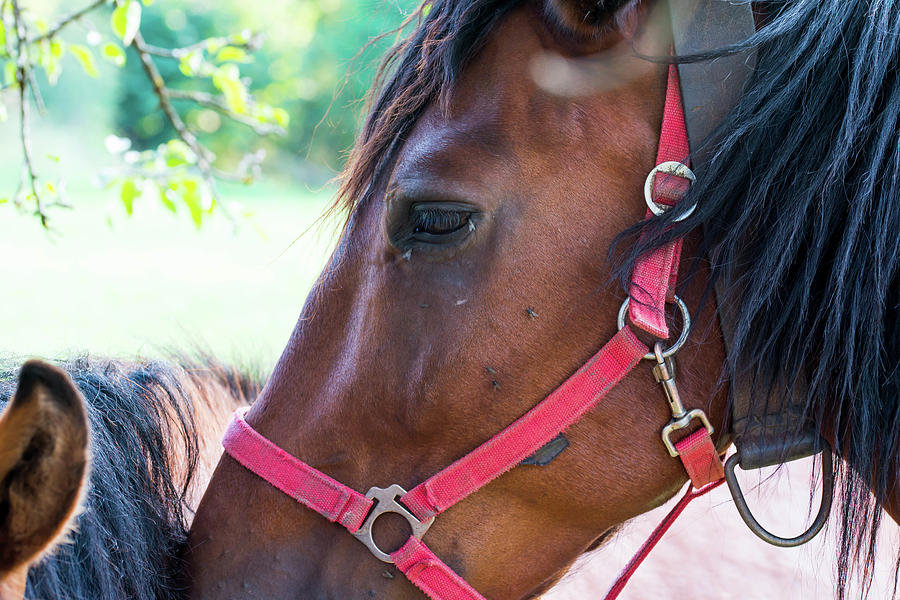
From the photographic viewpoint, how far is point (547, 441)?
50.4 inches

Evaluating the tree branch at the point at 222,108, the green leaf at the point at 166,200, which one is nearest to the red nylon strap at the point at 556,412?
the green leaf at the point at 166,200

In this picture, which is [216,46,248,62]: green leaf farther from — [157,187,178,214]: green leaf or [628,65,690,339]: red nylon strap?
[628,65,690,339]: red nylon strap

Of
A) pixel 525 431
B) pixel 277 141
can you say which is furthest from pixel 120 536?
pixel 277 141

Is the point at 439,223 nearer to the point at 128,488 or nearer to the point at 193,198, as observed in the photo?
the point at 128,488

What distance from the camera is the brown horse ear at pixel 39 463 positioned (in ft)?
2.45

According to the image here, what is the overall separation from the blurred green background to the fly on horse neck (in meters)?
0.38

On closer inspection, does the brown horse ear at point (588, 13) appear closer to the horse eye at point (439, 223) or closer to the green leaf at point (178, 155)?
the horse eye at point (439, 223)

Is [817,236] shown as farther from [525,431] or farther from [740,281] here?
[525,431]

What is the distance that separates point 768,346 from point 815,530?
0.32 metres

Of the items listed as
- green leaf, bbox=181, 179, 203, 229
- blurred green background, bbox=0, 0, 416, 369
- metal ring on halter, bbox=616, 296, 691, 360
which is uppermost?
metal ring on halter, bbox=616, 296, 691, 360

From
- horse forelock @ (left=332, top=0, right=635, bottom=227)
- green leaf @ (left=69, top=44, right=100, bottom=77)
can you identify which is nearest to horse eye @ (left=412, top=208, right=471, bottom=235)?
horse forelock @ (left=332, top=0, right=635, bottom=227)

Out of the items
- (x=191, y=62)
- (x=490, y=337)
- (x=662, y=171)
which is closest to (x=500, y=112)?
(x=662, y=171)

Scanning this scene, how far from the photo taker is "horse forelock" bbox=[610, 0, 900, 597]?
1.16m

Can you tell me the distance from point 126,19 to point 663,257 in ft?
5.39
